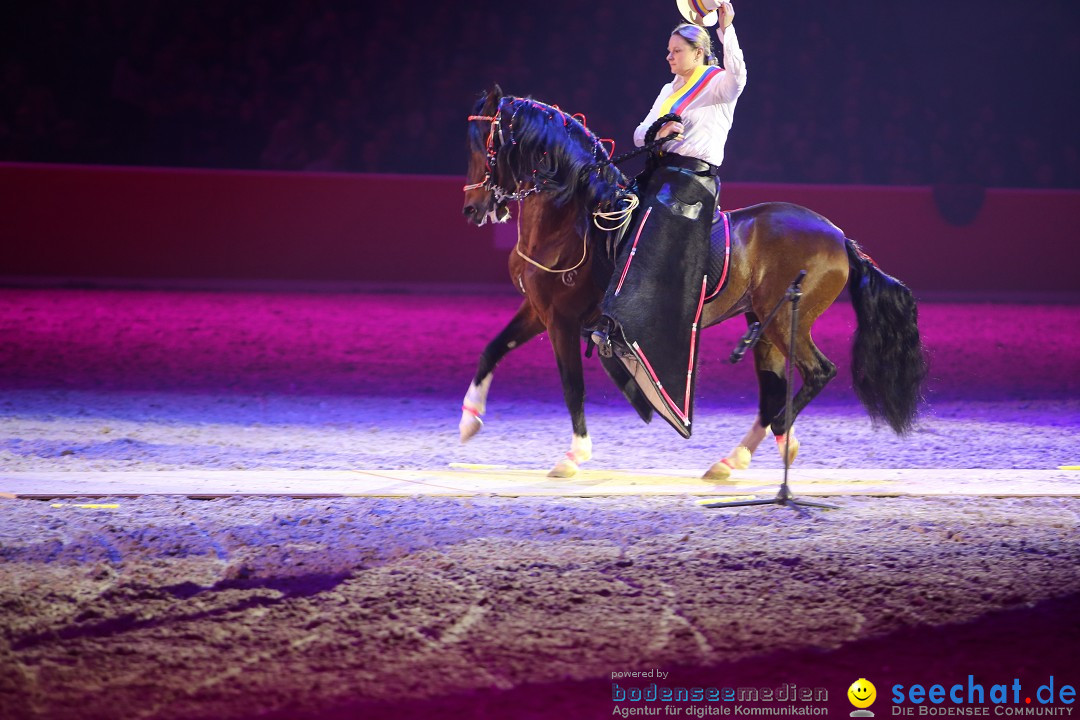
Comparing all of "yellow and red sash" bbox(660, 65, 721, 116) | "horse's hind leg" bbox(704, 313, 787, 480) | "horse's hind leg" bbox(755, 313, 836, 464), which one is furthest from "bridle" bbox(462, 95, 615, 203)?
"horse's hind leg" bbox(704, 313, 787, 480)

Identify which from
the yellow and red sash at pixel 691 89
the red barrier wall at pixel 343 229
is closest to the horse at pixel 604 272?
the yellow and red sash at pixel 691 89

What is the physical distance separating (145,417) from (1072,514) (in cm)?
551

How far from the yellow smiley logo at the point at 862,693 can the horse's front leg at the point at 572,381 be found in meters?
2.72

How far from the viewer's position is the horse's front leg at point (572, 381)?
569 cm

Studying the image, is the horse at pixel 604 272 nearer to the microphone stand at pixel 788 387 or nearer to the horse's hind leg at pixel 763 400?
the horse's hind leg at pixel 763 400

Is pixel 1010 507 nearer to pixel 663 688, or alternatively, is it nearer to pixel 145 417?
pixel 663 688

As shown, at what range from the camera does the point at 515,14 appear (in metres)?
16.5

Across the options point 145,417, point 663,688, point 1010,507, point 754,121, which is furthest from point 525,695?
point 754,121

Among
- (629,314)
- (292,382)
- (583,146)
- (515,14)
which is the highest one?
(515,14)

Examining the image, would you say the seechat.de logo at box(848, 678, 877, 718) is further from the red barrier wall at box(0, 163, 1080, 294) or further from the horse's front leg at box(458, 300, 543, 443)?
the red barrier wall at box(0, 163, 1080, 294)

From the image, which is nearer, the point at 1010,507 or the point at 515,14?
the point at 1010,507

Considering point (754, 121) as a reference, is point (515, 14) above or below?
above

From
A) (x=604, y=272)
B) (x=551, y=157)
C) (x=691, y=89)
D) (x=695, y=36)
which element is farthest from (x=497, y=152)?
(x=695, y=36)

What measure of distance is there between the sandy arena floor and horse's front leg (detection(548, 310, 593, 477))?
41 centimetres
